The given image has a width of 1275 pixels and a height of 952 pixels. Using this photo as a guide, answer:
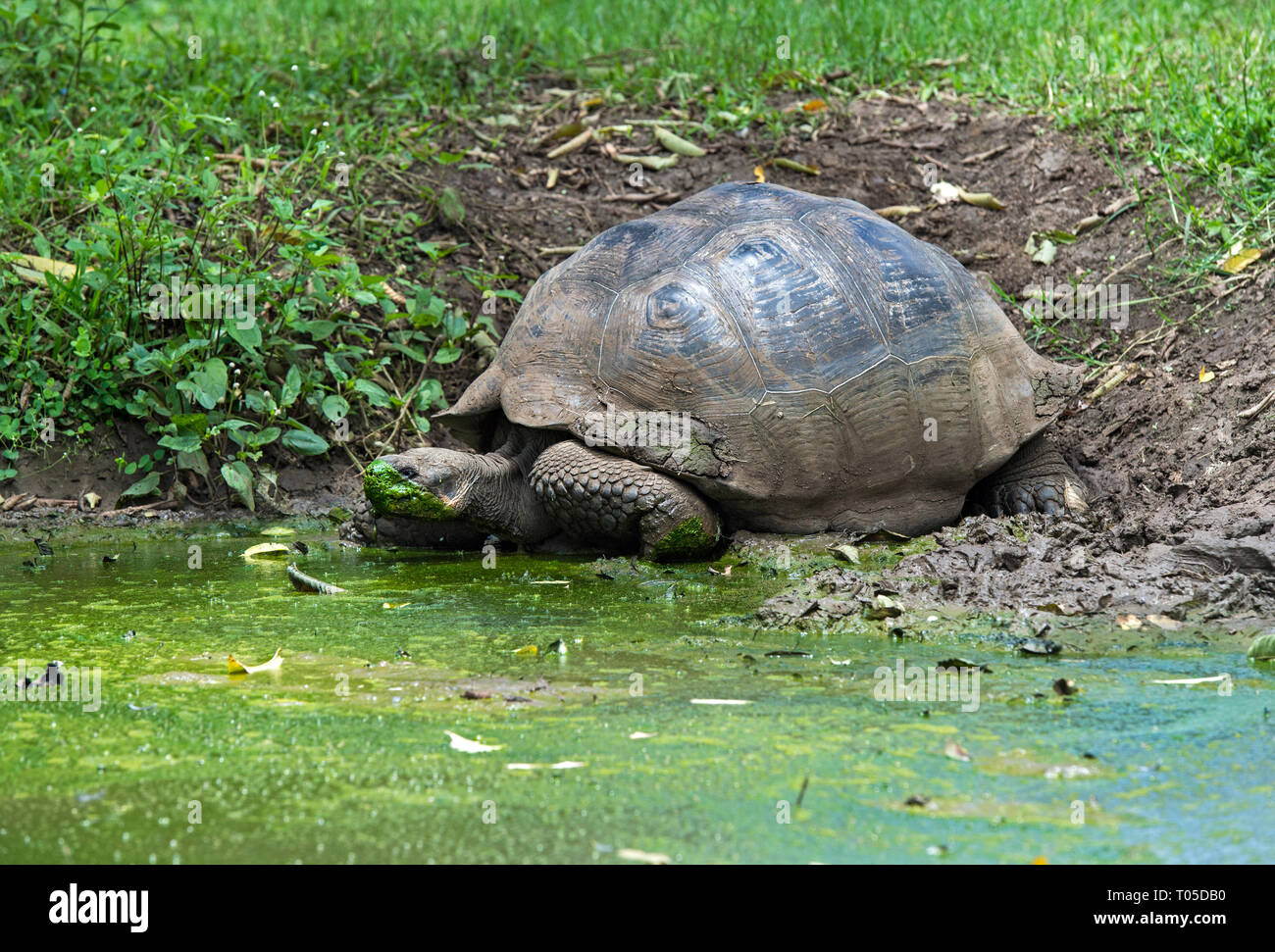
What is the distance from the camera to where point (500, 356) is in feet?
17.5

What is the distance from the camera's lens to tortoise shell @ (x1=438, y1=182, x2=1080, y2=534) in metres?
4.80

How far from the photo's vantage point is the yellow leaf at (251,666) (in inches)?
126

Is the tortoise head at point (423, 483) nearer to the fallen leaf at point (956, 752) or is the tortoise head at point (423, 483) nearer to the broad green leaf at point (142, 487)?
the broad green leaf at point (142, 487)

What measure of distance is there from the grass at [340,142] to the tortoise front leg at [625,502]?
1.68 m

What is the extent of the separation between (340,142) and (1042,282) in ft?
14.0

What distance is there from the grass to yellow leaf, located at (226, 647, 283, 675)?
2706mm

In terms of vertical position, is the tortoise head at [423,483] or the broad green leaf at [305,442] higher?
the broad green leaf at [305,442]

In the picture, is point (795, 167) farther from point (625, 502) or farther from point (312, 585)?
point (312, 585)

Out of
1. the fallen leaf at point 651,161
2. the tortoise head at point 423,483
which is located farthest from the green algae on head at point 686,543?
the fallen leaf at point 651,161

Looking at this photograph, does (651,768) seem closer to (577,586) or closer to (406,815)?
(406,815)

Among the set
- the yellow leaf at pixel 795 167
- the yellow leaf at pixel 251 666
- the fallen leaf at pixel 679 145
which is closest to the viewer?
the yellow leaf at pixel 251 666

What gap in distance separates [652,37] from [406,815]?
8.39 m

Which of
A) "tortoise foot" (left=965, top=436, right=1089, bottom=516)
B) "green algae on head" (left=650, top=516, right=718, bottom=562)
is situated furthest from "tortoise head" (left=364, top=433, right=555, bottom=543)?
"tortoise foot" (left=965, top=436, right=1089, bottom=516)

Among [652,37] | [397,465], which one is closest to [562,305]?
[397,465]
